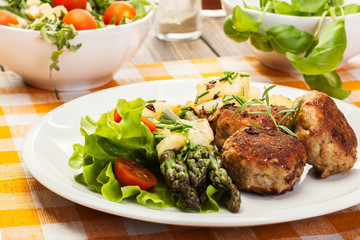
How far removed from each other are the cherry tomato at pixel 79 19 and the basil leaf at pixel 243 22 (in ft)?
2.51

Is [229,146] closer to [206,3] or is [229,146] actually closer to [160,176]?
[160,176]

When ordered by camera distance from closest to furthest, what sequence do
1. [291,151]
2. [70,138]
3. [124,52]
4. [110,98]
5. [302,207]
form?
[302,207] → [291,151] → [70,138] → [110,98] → [124,52]

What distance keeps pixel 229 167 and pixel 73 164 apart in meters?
0.56

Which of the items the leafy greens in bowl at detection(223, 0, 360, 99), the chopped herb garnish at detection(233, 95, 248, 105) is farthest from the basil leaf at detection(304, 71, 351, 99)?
the chopped herb garnish at detection(233, 95, 248, 105)

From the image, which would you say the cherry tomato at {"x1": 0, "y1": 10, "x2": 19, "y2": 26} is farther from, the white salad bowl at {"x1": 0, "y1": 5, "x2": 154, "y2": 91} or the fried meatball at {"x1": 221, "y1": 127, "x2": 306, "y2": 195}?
the fried meatball at {"x1": 221, "y1": 127, "x2": 306, "y2": 195}

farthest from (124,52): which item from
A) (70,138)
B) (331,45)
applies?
(331,45)

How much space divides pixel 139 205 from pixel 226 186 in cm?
27

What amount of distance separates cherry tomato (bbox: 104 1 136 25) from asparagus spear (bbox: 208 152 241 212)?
1519 millimetres

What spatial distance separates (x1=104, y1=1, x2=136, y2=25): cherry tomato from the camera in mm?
2932

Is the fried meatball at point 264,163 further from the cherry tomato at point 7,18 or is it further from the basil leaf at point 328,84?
the cherry tomato at point 7,18

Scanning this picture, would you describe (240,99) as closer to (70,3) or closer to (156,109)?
(156,109)

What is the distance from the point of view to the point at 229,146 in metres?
1.75

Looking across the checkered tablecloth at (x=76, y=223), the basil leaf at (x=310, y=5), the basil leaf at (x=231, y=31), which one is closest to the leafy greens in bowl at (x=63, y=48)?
the basil leaf at (x=231, y=31)

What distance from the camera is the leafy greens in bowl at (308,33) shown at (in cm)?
264
